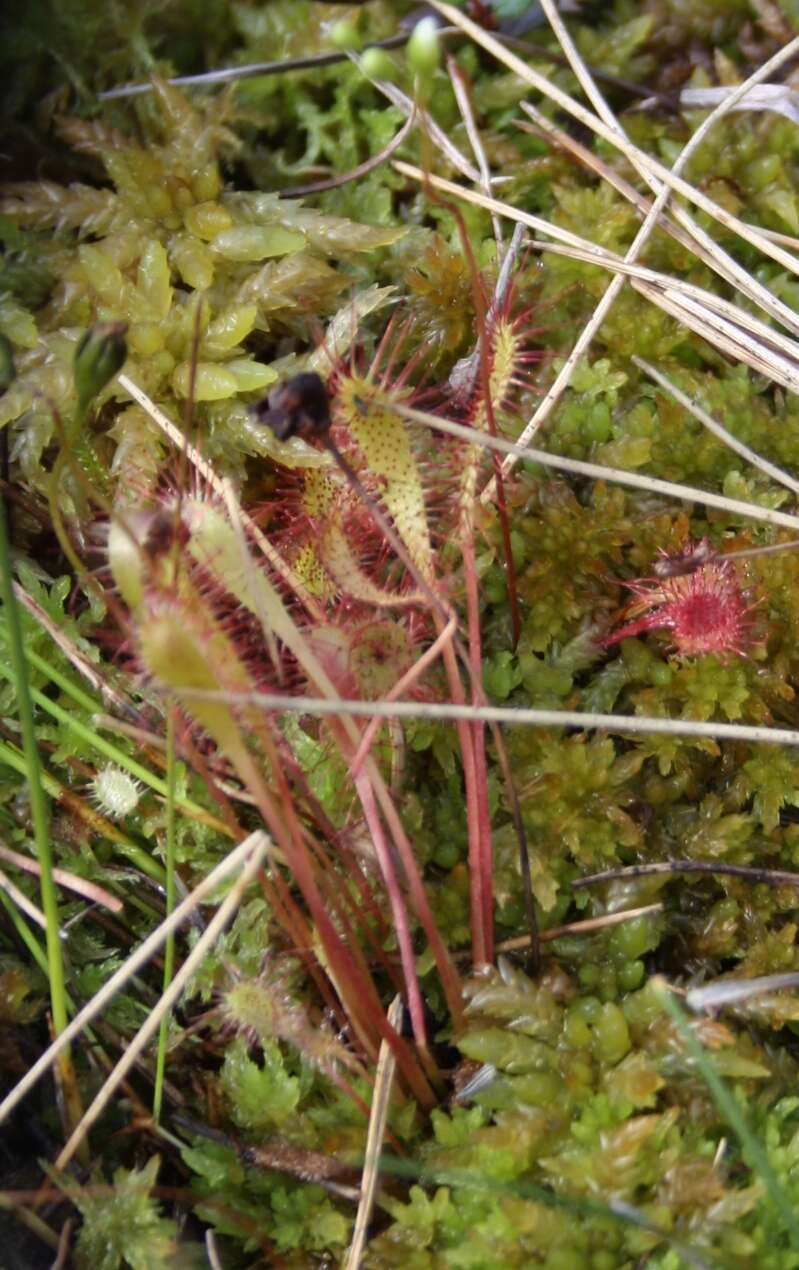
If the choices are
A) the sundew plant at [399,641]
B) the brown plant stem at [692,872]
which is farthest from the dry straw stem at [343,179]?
the brown plant stem at [692,872]

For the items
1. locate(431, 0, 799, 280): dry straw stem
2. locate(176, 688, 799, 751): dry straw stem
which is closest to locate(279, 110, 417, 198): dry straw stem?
locate(431, 0, 799, 280): dry straw stem

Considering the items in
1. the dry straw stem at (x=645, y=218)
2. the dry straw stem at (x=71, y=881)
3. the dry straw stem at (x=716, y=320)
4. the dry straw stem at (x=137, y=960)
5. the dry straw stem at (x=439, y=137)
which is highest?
the dry straw stem at (x=439, y=137)

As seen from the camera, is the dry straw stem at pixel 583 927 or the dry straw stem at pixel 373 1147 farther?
the dry straw stem at pixel 583 927

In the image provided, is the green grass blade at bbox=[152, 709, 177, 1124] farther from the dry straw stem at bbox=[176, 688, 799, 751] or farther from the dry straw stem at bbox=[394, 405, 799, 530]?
the dry straw stem at bbox=[394, 405, 799, 530]

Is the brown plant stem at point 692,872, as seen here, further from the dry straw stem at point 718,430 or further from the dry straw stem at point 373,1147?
the dry straw stem at point 718,430

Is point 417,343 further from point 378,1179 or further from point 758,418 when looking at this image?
point 378,1179

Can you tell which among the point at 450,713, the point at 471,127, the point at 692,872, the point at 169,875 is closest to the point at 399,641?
the point at 450,713

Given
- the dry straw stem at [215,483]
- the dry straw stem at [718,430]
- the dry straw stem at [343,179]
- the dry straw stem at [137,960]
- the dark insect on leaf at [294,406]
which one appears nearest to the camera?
the dark insect on leaf at [294,406]
